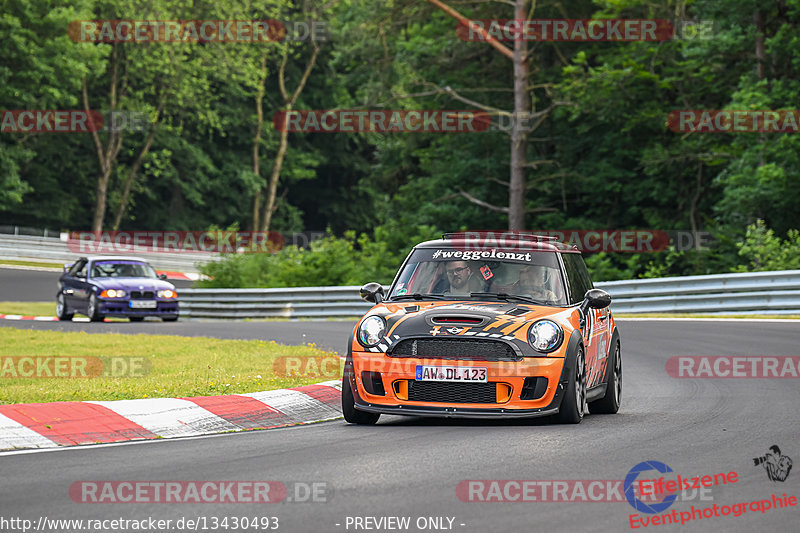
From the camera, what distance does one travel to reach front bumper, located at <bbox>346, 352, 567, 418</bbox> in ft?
29.6

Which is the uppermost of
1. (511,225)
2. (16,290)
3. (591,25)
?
(591,25)

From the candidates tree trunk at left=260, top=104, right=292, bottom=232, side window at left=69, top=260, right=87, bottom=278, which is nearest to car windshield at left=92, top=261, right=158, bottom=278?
side window at left=69, top=260, right=87, bottom=278

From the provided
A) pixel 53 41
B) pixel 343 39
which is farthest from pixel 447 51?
pixel 53 41

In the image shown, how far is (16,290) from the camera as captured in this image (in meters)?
40.0

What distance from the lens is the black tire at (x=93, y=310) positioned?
26.9 m

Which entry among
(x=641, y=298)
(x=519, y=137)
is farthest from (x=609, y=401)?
(x=519, y=137)

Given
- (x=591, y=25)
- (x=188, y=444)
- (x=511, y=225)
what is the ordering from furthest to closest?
1. (x=511, y=225)
2. (x=591, y=25)
3. (x=188, y=444)

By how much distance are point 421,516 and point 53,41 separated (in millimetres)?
56356

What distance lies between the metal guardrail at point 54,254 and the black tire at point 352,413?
140 ft

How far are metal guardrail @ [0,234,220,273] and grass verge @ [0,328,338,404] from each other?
3009 cm

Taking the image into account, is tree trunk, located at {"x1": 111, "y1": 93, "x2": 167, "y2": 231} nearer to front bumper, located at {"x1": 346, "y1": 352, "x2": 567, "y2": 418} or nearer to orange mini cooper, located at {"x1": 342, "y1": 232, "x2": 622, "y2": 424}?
orange mini cooper, located at {"x1": 342, "y1": 232, "x2": 622, "y2": 424}

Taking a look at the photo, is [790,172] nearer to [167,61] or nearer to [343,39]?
[343,39]

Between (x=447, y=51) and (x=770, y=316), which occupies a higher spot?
(x=447, y=51)

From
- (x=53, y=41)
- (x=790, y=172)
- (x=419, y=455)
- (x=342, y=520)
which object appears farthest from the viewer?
(x=53, y=41)
